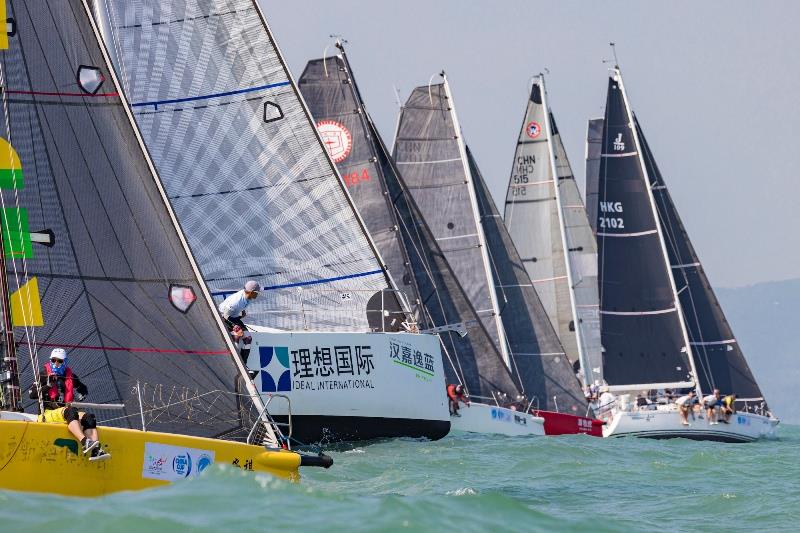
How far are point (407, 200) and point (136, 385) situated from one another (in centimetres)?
1481

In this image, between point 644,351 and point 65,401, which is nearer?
point 65,401

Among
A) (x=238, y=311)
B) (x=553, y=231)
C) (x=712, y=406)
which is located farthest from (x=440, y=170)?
(x=238, y=311)

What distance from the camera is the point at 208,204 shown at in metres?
19.3

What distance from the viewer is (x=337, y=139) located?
26297 mm

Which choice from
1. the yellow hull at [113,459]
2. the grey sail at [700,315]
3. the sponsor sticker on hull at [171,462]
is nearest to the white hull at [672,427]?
the grey sail at [700,315]

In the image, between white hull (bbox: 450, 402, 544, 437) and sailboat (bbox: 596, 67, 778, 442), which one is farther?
sailboat (bbox: 596, 67, 778, 442)

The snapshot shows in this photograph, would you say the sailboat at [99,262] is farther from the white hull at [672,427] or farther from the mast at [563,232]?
the mast at [563,232]

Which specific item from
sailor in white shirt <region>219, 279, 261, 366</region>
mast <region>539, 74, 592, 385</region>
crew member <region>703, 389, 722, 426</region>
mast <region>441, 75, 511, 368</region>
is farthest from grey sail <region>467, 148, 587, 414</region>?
sailor in white shirt <region>219, 279, 261, 366</region>

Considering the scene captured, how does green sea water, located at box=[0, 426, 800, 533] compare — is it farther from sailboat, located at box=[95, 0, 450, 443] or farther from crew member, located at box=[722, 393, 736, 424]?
crew member, located at box=[722, 393, 736, 424]

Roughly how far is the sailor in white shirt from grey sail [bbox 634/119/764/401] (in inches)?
772

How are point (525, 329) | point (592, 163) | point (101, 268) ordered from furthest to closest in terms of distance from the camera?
point (592, 163) < point (525, 329) < point (101, 268)

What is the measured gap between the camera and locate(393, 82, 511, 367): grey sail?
3259 cm

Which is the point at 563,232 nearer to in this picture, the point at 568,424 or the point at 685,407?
the point at 685,407

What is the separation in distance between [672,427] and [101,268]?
63.2ft
